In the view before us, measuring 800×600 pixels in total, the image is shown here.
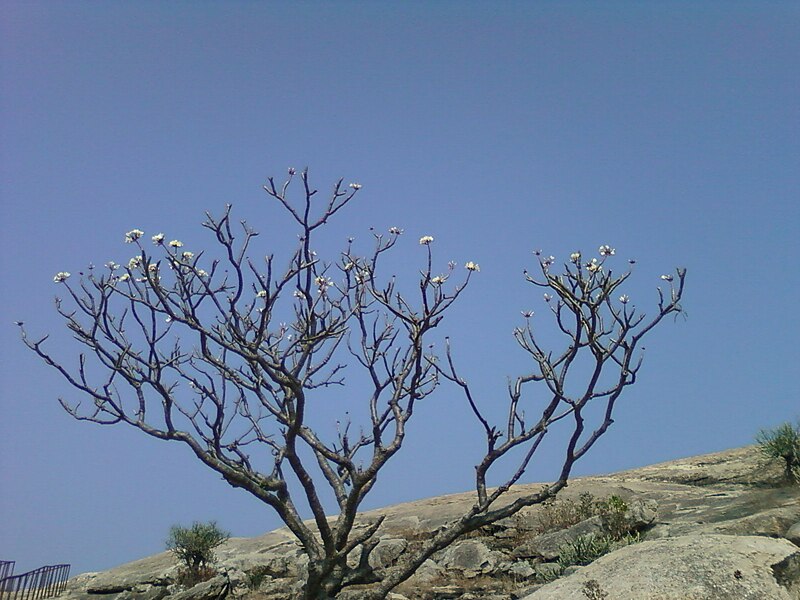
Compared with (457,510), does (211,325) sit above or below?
above

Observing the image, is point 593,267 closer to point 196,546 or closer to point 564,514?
point 564,514

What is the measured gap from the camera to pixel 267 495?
11.9 meters

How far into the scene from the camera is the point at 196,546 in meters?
20.1

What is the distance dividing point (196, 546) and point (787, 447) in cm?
1695

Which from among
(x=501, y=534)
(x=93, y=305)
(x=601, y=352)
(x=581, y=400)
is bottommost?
(x=501, y=534)

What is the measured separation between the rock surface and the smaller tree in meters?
0.53

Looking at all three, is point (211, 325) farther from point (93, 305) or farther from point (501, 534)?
point (501, 534)

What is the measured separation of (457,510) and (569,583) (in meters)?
16.7

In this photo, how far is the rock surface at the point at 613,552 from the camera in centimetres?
777

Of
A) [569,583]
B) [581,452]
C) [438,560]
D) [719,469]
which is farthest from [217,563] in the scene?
[719,469]

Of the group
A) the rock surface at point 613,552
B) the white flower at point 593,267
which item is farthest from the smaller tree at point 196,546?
the white flower at point 593,267

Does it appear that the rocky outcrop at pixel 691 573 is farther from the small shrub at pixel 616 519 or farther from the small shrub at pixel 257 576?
the small shrub at pixel 257 576

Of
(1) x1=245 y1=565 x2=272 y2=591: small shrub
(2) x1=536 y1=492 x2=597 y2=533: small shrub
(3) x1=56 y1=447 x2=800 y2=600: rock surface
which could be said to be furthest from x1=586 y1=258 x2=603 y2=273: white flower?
(1) x1=245 y1=565 x2=272 y2=591: small shrub

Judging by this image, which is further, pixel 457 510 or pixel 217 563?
pixel 457 510
